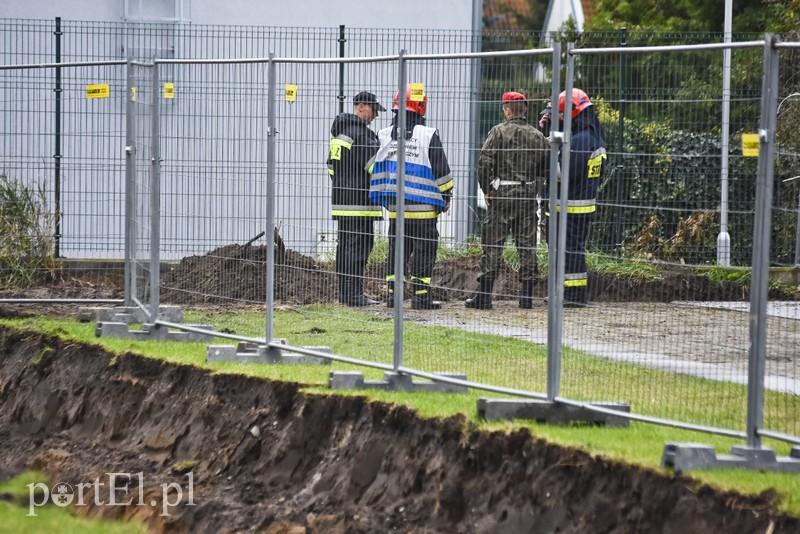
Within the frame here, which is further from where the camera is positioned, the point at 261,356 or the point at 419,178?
the point at 419,178

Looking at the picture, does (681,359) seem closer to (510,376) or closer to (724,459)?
(724,459)

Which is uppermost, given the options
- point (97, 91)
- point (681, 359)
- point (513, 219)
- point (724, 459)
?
point (97, 91)

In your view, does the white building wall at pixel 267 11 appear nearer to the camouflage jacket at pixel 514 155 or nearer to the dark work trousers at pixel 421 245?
the dark work trousers at pixel 421 245

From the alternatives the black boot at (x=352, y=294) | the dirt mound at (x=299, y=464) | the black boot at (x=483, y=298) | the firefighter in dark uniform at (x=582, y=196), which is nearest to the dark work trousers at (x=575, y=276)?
the firefighter in dark uniform at (x=582, y=196)

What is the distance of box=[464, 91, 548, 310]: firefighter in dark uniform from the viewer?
25.7ft

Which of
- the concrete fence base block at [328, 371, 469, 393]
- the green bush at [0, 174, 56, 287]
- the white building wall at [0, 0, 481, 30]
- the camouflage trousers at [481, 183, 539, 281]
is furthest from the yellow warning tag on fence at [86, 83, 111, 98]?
the white building wall at [0, 0, 481, 30]

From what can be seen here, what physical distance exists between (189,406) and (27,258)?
238 inches

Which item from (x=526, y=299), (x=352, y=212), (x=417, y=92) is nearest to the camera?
(x=526, y=299)

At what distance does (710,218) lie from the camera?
678 cm

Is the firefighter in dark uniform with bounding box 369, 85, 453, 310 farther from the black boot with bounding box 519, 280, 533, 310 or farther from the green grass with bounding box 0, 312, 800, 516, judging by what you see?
the black boot with bounding box 519, 280, 533, 310

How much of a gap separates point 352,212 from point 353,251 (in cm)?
44

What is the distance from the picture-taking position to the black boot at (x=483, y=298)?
8.20 metres

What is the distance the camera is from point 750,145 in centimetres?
648

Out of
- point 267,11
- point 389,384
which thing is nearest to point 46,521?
point 389,384
